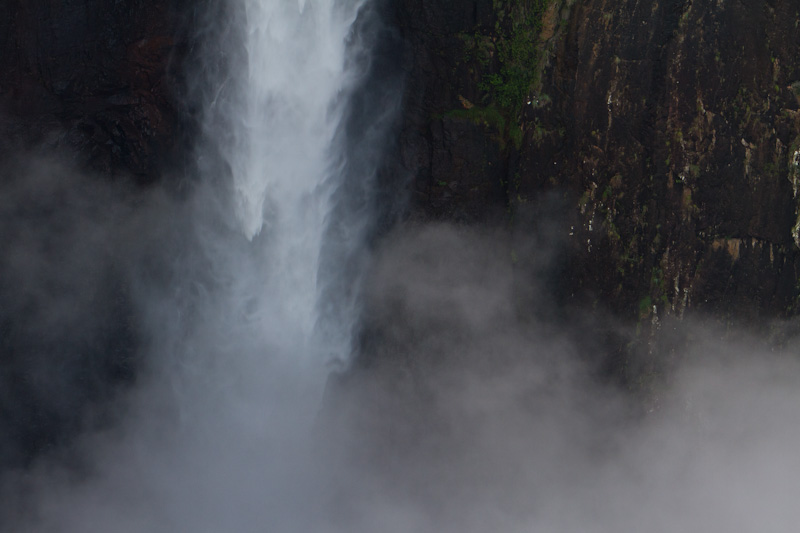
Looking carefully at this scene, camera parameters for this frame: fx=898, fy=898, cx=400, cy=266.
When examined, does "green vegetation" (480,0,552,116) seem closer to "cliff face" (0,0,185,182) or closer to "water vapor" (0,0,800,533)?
"water vapor" (0,0,800,533)

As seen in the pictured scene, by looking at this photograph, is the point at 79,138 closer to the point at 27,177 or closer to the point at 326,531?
the point at 27,177

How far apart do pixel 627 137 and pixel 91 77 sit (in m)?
6.40

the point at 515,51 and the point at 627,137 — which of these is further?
the point at 515,51

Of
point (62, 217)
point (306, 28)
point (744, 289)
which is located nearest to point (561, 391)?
point (744, 289)

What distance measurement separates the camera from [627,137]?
34.2 feet

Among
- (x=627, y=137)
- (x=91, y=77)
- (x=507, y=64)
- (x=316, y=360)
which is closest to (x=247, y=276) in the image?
(x=316, y=360)

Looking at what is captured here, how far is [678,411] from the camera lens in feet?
35.5

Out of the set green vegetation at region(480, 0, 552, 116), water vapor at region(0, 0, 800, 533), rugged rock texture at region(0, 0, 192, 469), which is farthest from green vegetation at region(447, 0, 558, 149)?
rugged rock texture at region(0, 0, 192, 469)

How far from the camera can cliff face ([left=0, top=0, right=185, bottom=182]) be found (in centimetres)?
1066

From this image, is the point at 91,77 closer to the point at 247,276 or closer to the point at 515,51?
the point at 247,276

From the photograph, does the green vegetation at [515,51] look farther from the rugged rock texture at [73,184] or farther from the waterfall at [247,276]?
the rugged rock texture at [73,184]

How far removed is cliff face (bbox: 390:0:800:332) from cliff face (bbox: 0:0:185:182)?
2960mm

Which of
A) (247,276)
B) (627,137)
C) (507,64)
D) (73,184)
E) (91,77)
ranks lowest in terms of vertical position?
(627,137)

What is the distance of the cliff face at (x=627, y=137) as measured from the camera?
1024 centimetres
